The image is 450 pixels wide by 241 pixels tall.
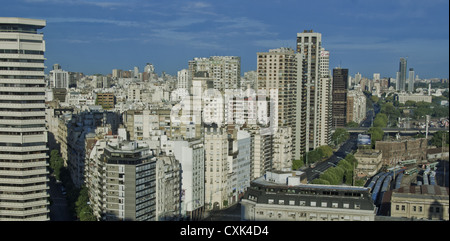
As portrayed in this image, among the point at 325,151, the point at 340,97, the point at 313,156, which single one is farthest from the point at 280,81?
the point at 340,97

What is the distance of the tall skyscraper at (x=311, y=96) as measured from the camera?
67.6 ft

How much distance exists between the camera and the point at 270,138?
16.5 m

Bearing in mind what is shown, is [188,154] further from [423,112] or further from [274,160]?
[423,112]

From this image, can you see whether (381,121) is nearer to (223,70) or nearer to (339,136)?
(339,136)

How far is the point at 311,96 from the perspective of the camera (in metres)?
21.5

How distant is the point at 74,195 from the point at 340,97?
21.0 metres

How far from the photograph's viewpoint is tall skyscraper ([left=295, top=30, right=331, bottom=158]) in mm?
20594

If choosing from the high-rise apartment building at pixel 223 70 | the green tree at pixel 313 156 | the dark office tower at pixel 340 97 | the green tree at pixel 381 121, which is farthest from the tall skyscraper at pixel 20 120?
the green tree at pixel 381 121

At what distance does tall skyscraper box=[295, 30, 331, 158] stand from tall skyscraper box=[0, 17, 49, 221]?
39.0 ft

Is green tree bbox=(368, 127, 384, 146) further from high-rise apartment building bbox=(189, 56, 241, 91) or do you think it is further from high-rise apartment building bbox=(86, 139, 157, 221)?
high-rise apartment building bbox=(86, 139, 157, 221)

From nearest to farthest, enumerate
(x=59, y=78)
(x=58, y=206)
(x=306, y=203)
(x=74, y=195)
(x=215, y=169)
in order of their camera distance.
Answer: (x=306, y=203) < (x=74, y=195) < (x=58, y=206) < (x=215, y=169) < (x=59, y=78)

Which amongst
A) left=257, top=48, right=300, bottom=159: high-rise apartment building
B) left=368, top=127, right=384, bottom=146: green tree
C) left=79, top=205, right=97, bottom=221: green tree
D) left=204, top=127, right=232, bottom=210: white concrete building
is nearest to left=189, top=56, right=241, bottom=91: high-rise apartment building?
left=368, top=127, right=384, bottom=146: green tree
